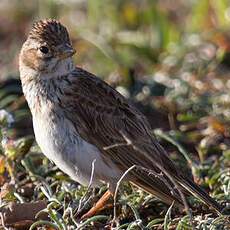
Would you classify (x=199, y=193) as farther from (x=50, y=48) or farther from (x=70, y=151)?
(x=50, y=48)

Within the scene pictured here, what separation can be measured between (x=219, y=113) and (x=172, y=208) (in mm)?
2033

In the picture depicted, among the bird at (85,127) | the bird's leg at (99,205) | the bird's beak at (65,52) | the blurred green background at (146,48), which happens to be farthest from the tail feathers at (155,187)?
the blurred green background at (146,48)

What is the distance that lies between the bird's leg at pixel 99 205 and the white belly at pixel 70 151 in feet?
0.61

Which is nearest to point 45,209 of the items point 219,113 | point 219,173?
point 219,173

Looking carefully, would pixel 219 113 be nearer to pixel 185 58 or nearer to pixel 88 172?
pixel 185 58

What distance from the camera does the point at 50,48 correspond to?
23.1 feet

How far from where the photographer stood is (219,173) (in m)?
7.14

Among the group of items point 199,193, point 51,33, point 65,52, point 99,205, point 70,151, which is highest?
point 51,33

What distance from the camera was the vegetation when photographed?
6699mm

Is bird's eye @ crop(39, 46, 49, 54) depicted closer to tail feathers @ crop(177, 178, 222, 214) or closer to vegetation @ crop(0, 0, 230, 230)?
vegetation @ crop(0, 0, 230, 230)

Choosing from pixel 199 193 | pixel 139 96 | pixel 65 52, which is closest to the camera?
pixel 199 193

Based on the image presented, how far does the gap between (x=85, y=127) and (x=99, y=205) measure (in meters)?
0.60

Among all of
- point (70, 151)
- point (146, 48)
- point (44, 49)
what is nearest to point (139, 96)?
point (146, 48)

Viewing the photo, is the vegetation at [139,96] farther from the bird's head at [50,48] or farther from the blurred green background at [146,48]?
the bird's head at [50,48]
